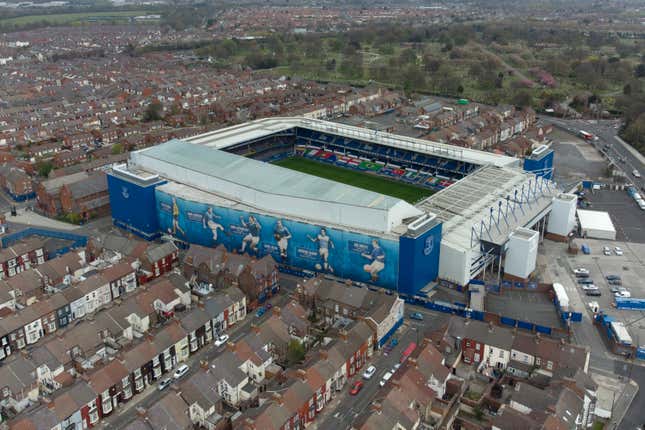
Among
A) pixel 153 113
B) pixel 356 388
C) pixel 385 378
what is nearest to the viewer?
pixel 356 388

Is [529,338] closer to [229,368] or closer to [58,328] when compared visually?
[229,368]

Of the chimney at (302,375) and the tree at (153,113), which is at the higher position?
the tree at (153,113)

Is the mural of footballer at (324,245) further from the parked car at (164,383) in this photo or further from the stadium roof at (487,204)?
the parked car at (164,383)

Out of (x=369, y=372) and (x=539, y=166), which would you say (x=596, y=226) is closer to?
(x=539, y=166)

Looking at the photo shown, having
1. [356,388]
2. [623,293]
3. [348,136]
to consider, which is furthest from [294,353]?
[348,136]

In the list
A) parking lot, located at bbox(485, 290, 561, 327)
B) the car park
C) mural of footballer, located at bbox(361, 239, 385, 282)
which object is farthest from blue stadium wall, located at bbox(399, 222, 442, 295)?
the car park

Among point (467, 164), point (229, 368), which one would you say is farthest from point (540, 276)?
point (229, 368)

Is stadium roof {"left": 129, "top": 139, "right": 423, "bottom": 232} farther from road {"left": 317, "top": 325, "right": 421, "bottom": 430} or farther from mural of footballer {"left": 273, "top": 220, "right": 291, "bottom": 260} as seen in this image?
road {"left": 317, "top": 325, "right": 421, "bottom": 430}

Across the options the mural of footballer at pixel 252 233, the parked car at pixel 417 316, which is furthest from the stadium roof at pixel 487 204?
the mural of footballer at pixel 252 233
